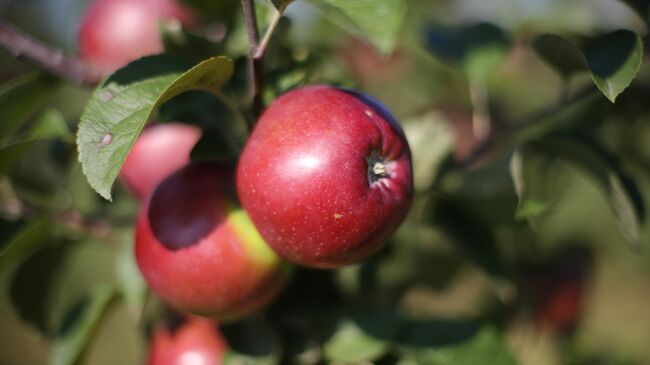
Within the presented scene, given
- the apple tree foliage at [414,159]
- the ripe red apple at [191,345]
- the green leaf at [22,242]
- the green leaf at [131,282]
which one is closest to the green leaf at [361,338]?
the apple tree foliage at [414,159]

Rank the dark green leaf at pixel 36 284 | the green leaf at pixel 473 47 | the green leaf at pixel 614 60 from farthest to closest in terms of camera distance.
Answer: the green leaf at pixel 473 47
the dark green leaf at pixel 36 284
the green leaf at pixel 614 60

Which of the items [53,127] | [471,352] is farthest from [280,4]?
[471,352]

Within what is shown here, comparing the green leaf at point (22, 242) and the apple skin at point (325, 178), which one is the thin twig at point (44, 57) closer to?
the green leaf at point (22, 242)

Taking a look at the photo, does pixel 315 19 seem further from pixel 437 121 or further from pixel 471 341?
pixel 471 341

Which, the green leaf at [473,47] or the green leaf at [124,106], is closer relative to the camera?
the green leaf at [124,106]

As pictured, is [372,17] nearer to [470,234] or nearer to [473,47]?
[470,234]

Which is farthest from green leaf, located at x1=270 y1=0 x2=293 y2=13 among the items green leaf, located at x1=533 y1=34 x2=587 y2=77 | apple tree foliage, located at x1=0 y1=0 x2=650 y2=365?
green leaf, located at x1=533 y1=34 x2=587 y2=77
